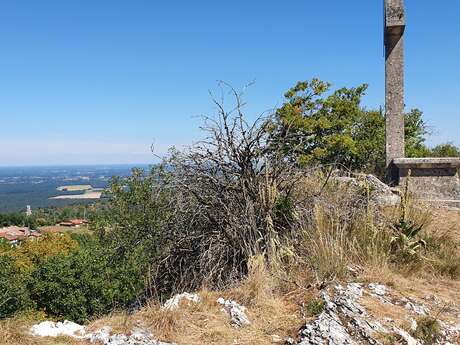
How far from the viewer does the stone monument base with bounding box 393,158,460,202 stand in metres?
7.34

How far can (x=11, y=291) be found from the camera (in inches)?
Result: 483

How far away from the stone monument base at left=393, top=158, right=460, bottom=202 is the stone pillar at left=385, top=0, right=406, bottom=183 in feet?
1.29

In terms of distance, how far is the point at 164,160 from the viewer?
474 cm

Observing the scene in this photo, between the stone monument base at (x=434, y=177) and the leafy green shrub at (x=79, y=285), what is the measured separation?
9555 millimetres

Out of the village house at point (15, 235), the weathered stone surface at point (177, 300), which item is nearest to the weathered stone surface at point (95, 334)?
the weathered stone surface at point (177, 300)

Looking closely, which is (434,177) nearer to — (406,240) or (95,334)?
(406,240)

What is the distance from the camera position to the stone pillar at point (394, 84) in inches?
312

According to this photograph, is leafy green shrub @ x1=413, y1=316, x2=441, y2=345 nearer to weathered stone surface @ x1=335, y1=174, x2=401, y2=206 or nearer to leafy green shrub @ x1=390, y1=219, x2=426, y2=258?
leafy green shrub @ x1=390, y1=219, x2=426, y2=258

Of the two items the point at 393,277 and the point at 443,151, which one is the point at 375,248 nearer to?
the point at 393,277

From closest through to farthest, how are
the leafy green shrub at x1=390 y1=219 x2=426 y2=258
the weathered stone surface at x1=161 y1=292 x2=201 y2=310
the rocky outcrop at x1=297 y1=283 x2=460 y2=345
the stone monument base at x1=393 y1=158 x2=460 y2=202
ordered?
the rocky outcrop at x1=297 y1=283 x2=460 y2=345 → the weathered stone surface at x1=161 y1=292 x2=201 y2=310 → the leafy green shrub at x1=390 y1=219 x2=426 y2=258 → the stone monument base at x1=393 y1=158 x2=460 y2=202

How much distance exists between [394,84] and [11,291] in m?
11.9

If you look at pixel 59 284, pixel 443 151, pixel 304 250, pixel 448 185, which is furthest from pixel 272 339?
pixel 59 284

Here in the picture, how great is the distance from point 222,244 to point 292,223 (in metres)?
0.82

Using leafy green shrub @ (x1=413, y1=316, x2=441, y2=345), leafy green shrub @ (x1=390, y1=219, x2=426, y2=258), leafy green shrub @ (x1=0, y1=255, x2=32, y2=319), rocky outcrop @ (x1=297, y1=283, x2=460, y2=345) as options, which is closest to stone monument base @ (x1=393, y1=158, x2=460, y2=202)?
leafy green shrub @ (x1=390, y1=219, x2=426, y2=258)
